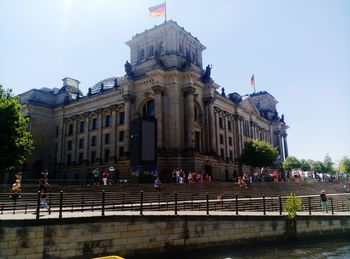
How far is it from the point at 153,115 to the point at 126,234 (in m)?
36.9

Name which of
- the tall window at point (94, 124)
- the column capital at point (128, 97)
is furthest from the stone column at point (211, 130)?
the tall window at point (94, 124)

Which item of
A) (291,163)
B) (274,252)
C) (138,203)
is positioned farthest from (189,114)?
(291,163)

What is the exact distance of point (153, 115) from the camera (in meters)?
51.2

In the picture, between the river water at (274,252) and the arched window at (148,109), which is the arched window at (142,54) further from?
the river water at (274,252)

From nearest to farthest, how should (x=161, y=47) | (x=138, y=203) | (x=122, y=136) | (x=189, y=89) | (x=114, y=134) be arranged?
(x=138, y=203), (x=189, y=89), (x=161, y=47), (x=122, y=136), (x=114, y=134)

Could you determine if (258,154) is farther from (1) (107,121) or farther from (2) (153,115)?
(1) (107,121)

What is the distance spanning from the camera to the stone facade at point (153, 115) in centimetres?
4859

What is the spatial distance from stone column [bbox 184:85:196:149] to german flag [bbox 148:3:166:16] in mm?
11471

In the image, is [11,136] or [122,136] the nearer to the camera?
[11,136]

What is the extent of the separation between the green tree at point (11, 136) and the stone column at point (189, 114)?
21785 mm

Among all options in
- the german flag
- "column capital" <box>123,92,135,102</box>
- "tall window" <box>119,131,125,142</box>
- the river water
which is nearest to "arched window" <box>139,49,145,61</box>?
"column capital" <box>123,92,135,102</box>

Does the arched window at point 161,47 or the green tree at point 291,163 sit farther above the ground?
the arched window at point 161,47

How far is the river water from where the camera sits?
16578mm

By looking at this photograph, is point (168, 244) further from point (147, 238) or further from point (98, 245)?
point (98, 245)
